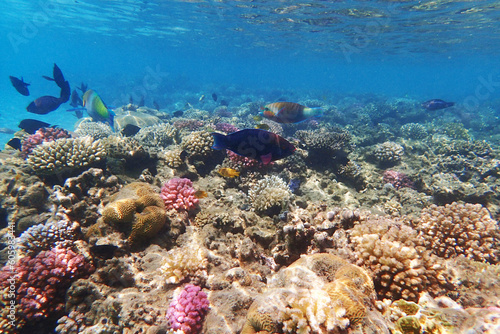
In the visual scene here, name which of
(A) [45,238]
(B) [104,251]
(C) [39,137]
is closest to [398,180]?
(B) [104,251]

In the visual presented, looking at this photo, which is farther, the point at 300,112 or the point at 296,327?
the point at 300,112

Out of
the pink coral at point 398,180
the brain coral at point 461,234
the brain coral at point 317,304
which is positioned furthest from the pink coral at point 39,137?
the pink coral at point 398,180

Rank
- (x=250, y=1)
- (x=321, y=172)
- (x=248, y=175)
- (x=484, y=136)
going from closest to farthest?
(x=248, y=175) < (x=321, y=172) < (x=484, y=136) < (x=250, y=1)

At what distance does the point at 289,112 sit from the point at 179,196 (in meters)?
3.22

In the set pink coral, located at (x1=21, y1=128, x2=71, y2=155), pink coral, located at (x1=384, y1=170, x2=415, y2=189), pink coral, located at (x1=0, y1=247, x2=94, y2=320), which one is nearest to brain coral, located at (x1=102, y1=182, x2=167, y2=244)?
pink coral, located at (x1=0, y1=247, x2=94, y2=320)

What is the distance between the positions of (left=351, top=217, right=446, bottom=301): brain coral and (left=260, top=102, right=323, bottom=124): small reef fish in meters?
3.09

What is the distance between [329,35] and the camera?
30.3m

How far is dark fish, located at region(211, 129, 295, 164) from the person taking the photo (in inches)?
118

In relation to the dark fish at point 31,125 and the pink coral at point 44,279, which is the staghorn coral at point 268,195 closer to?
the pink coral at point 44,279

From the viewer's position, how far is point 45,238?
3836 mm

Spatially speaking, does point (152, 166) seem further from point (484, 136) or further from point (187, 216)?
point (484, 136)

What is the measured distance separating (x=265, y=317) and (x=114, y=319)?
2.13 meters

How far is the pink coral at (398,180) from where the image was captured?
Result: 7.83 m

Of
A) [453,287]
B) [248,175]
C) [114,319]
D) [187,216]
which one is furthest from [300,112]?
[114,319]
